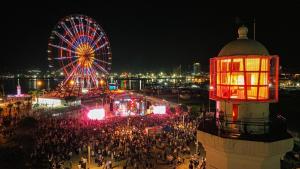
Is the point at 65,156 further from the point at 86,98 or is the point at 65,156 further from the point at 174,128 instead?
the point at 86,98

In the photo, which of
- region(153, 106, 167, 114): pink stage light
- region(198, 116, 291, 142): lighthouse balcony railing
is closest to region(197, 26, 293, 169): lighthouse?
region(198, 116, 291, 142): lighthouse balcony railing

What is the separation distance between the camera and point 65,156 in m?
19.2

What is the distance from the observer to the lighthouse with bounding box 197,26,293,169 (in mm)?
5016

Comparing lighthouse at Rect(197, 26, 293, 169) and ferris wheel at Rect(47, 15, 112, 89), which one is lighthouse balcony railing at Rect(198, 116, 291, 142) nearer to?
lighthouse at Rect(197, 26, 293, 169)

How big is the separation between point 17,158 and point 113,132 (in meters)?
15.5

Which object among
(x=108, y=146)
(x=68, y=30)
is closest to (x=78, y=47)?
(x=68, y=30)

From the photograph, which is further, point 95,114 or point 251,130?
point 95,114

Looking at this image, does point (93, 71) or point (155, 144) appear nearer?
point (155, 144)

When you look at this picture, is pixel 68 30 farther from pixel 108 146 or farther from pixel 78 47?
pixel 108 146

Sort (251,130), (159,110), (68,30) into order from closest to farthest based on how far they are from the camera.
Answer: (251,130), (159,110), (68,30)

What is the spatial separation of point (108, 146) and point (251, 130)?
1725cm

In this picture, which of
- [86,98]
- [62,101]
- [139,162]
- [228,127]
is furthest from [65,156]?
[86,98]

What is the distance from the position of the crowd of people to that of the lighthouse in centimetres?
1160

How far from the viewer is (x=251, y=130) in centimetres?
526
